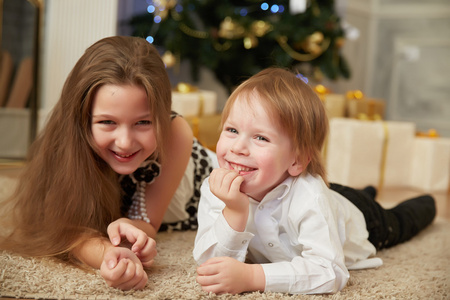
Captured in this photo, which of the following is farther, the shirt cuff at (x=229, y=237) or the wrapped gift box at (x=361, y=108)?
the wrapped gift box at (x=361, y=108)

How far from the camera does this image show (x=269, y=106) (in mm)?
964

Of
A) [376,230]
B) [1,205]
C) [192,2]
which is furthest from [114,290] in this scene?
[192,2]

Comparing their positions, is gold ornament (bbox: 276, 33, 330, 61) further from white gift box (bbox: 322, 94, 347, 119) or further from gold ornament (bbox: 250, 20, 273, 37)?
white gift box (bbox: 322, 94, 347, 119)

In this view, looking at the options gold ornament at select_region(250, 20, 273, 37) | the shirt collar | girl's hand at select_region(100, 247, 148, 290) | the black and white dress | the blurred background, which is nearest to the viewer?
girl's hand at select_region(100, 247, 148, 290)

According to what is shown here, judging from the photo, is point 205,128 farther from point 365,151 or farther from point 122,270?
point 122,270

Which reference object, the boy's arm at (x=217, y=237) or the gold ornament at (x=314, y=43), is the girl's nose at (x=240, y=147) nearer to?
the boy's arm at (x=217, y=237)

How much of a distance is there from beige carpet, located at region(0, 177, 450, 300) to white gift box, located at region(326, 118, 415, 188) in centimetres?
111

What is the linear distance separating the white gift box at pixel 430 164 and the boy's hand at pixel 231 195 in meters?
1.92

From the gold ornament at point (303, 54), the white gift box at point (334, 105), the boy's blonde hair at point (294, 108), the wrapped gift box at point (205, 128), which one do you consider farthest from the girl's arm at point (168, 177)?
the gold ornament at point (303, 54)

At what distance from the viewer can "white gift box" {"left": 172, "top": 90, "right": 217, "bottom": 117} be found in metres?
2.43

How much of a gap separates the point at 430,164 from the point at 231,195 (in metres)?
1.98

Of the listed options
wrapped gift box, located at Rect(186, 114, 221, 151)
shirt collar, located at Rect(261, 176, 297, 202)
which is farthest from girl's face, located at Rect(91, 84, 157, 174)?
wrapped gift box, located at Rect(186, 114, 221, 151)

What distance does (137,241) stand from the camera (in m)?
0.98

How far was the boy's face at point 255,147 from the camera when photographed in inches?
37.8
